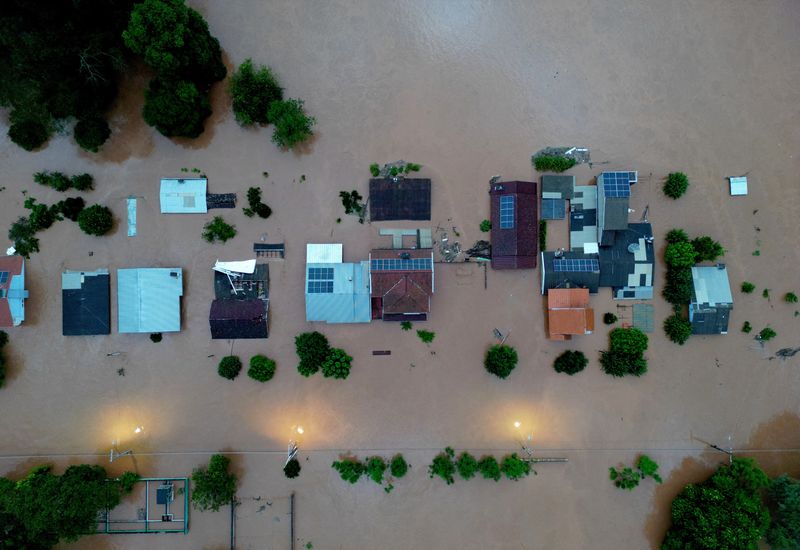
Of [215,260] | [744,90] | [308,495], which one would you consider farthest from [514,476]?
[744,90]

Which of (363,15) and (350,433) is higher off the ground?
(363,15)

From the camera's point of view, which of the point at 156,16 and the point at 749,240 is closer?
the point at 156,16

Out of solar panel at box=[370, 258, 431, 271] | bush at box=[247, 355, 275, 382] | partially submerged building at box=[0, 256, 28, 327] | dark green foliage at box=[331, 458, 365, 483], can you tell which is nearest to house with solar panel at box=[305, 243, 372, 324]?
solar panel at box=[370, 258, 431, 271]

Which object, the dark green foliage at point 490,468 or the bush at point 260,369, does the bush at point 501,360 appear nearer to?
the dark green foliage at point 490,468

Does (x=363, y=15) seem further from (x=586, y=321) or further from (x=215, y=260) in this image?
(x=586, y=321)

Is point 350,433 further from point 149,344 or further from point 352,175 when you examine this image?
point 352,175

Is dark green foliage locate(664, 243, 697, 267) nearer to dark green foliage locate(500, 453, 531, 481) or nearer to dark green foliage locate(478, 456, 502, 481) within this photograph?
dark green foliage locate(500, 453, 531, 481)

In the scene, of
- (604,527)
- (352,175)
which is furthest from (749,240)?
(352,175)

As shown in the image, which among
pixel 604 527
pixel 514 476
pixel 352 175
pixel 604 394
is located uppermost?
pixel 352 175
